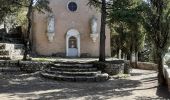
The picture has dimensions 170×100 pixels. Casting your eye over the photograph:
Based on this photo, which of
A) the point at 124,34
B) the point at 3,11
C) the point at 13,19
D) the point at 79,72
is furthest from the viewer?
the point at 124,34

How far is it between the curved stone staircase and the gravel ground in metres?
0.65

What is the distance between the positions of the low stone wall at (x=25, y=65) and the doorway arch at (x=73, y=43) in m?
9.17

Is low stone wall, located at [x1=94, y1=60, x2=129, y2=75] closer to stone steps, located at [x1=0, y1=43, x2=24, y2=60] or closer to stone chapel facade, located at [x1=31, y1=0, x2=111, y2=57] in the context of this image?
stone steps, located at [x1=0, y1=43, x2=24, y2=60]

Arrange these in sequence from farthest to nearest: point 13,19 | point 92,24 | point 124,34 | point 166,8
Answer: point 124,34
point 92,24
point 13,19
point 166,8

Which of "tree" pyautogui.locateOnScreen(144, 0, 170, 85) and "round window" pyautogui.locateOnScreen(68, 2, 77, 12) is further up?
"round window" pyautogui.locateOnScreen(68, 2, 77, 12)

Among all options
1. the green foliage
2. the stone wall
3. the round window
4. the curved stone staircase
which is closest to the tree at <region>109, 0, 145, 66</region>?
the green foliage

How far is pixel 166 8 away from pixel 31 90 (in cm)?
854

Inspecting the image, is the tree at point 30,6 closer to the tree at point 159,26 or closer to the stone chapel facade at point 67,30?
the stone chapel facade at point 67,30

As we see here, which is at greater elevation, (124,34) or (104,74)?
(124,34)

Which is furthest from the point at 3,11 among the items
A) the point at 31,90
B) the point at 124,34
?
the point at 124,34

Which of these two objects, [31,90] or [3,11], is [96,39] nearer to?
[3,11]

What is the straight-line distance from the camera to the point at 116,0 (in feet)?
75.6

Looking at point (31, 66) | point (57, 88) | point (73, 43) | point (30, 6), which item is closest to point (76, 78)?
point (57, 88)

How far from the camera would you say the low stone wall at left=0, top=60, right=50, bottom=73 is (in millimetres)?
22188
